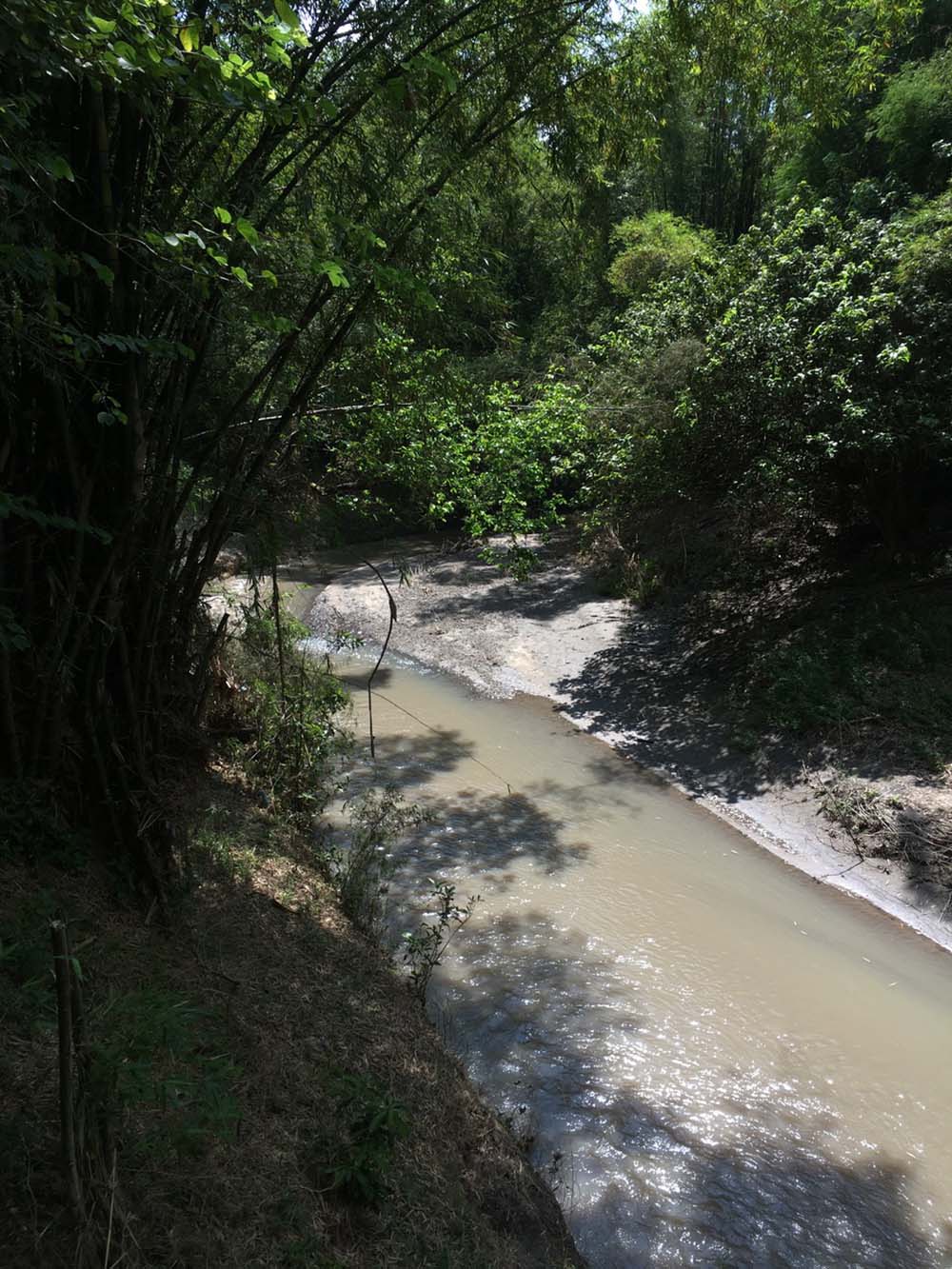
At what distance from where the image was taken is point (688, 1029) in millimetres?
4863

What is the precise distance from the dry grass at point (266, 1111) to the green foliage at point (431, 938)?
141 mm

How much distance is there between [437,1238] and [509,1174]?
756mm

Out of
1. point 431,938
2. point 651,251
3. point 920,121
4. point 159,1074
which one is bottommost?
point 431,938

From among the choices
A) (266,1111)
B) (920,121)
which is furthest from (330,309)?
(920,121)

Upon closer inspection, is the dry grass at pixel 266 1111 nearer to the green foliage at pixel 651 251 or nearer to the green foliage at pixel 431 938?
the green foliage at pixel 431 938

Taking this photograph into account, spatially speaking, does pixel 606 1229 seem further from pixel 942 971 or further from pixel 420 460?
pixel 420 460

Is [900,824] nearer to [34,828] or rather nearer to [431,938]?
[431,938]

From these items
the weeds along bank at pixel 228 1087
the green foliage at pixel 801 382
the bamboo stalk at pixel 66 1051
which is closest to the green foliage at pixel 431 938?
the weeds along bank at pixel 228 1087

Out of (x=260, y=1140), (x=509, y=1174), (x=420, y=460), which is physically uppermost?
(x=420, y=460)

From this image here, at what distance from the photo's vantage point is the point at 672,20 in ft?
16.3

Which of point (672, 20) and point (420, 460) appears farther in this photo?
point (420, 460)

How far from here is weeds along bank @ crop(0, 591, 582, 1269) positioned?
1.99m

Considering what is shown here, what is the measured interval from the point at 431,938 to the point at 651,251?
599 inches

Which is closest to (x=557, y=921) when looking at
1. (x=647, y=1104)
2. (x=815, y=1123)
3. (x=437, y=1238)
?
(x=647, y=1104)
